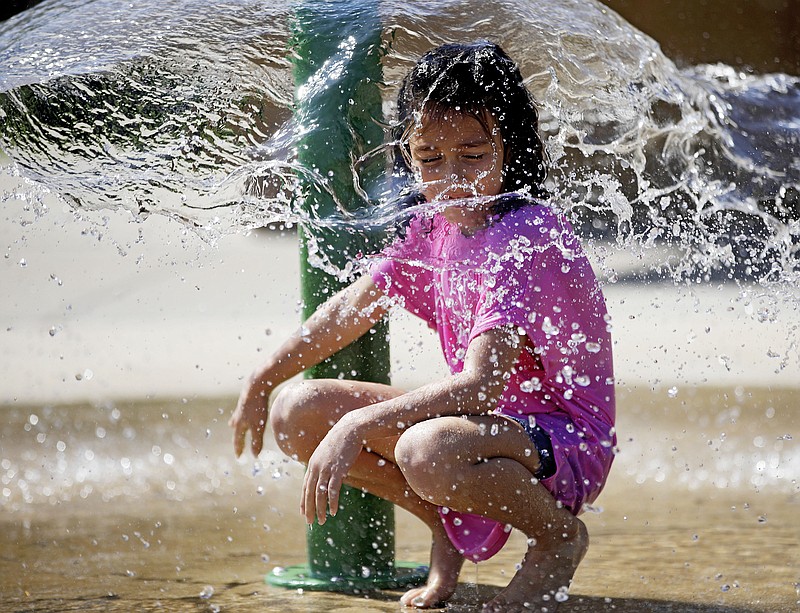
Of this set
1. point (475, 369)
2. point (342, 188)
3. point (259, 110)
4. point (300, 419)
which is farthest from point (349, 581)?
point (259, 110)

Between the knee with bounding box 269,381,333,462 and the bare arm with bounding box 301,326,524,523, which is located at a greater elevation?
the bare arm with bounding box 301,326,524,523

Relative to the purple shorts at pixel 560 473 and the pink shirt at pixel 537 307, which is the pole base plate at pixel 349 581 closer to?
the purple shorts at pixel 560 473

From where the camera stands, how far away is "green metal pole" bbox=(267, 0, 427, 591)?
2.52 m

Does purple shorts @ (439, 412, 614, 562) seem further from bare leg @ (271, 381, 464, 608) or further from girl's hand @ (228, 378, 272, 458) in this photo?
girl's hand @ (228, 378, 272, 458)

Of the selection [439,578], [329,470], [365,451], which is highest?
[329,470]

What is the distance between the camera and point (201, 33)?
104 inches

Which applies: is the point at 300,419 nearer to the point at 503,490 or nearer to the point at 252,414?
the point at 252,414

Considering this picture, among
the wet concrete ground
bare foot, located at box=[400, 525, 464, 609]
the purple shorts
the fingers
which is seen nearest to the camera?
the fingers

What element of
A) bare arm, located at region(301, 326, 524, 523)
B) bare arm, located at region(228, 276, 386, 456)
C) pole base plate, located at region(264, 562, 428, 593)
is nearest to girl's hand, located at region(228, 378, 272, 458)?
bare arm, located at region(228, 276, 386, 456)

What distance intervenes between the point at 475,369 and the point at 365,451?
0.37 meters

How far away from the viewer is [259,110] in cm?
258

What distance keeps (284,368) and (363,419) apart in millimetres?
441

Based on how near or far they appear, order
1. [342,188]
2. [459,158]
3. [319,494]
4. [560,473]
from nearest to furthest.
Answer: [319,494] → [560,473] → [459,158] → [342,188]

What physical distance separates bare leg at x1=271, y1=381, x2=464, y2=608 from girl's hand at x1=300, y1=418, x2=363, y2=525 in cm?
24
